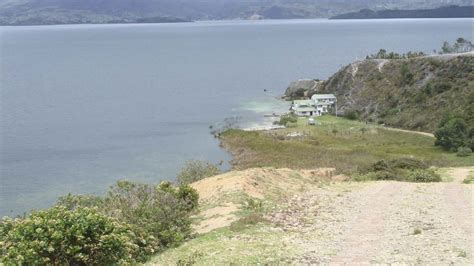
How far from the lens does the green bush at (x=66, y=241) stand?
696 inches

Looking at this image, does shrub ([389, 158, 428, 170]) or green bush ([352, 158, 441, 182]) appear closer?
green bush ([352, 158, 441, 182])

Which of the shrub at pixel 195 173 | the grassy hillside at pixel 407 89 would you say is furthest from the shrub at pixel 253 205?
the grassy hillside at pixel 407 89

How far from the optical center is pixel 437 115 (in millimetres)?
91188

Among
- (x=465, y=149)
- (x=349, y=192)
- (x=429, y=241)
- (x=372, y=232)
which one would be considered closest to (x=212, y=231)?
(x=372, y=232)

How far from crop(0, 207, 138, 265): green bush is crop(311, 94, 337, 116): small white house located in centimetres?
9619

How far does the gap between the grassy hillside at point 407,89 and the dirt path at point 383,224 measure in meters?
59.5

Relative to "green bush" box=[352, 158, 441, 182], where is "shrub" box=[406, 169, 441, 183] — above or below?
above

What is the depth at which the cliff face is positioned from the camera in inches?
3681

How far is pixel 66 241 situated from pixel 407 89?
96.9 m

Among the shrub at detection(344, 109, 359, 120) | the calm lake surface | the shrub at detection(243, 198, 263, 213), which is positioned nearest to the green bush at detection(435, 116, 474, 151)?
the calm lake surface

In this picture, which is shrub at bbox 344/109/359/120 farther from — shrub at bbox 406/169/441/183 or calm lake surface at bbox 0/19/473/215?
shrub at bbox 406/169/441/183

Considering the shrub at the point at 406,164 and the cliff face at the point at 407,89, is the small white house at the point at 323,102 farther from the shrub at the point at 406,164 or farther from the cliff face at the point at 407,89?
the shrub at the point at 406,164

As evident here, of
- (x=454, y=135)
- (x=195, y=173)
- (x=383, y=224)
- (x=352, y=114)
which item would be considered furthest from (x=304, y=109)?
(x=383, y=224)

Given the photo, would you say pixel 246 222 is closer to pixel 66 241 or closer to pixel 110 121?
pixel 66 241
